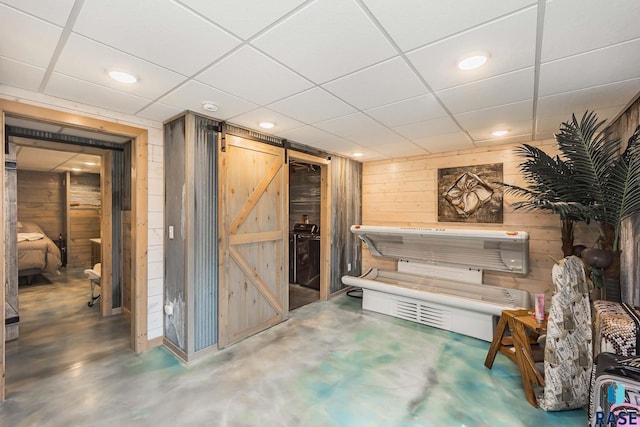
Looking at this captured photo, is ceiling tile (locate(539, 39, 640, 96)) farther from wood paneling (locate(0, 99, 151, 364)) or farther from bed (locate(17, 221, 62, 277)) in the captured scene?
bed (locate(17, 221, 62, 277))

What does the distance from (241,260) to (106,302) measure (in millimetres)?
2186

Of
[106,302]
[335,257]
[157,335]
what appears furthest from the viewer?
[335,257]

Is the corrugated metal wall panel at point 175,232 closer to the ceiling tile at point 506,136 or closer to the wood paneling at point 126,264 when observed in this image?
the wood paneling at point 126,264

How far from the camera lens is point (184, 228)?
8.71 ft

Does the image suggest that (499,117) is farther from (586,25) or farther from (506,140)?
(586,25)

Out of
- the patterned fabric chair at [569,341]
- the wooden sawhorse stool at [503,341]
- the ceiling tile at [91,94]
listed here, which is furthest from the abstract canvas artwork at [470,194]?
the ceiling tile at [91,94]

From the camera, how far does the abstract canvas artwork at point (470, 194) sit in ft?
12.4

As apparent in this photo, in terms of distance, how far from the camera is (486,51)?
5.20 ft

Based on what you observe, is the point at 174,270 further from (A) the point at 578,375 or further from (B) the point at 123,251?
(A) the point at 578,375

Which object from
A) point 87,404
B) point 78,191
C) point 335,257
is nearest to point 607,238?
point 335,257

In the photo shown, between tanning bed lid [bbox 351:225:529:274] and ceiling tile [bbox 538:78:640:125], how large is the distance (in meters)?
1.23

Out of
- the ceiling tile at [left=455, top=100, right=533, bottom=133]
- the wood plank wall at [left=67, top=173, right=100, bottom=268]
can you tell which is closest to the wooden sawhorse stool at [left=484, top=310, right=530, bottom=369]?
the ceiling tile at [left=455, top=100, right=533, bottom=133]

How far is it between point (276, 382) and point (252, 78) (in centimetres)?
239

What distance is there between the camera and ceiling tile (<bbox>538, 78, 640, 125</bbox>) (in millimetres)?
2025
